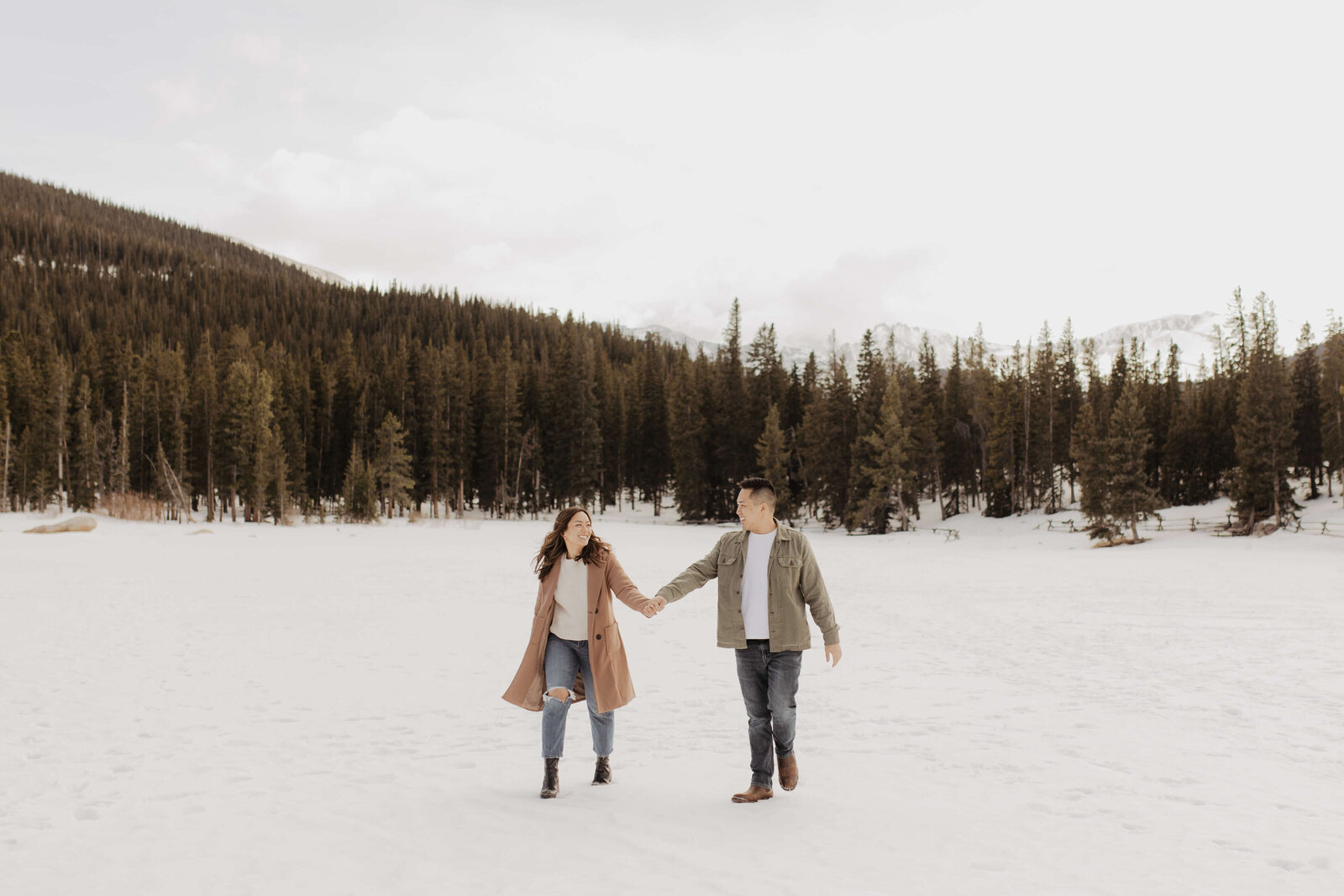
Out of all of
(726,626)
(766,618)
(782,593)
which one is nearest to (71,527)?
(726,626)

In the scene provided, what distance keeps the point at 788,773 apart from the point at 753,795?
1.00 feet

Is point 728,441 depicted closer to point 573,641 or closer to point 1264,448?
point 1264,448

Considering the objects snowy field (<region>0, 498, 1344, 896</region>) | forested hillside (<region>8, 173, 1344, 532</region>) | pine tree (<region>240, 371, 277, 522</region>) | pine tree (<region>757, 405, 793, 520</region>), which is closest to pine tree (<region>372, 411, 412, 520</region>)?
forested hillside (<region>8, 173, 1344, 532</region>)

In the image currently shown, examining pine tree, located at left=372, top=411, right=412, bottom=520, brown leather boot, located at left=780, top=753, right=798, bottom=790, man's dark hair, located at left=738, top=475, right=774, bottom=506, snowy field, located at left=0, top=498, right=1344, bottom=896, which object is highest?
pine tree, located at left=372, top=411, right=412, bottom=520

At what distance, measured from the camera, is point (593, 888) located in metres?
4.38

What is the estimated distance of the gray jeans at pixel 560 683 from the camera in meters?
5.93

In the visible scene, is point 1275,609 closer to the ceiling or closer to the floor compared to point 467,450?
closer to the floor

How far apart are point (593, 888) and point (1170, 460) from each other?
216 feet

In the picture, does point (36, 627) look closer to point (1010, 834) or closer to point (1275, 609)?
point (1010, 834)

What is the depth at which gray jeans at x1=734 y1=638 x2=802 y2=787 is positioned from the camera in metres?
5.76

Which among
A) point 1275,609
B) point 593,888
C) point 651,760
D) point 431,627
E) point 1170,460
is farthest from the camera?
point 1170,460

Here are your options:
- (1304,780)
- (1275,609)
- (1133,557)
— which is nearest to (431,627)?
(1304,780)

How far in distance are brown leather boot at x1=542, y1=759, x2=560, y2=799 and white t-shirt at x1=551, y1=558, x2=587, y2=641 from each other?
93 cm

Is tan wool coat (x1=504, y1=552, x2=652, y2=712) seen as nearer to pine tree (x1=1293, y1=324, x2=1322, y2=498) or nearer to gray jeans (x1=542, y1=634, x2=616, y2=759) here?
gray jeans (x1=542, y1=634, x2=616, y2=759)
